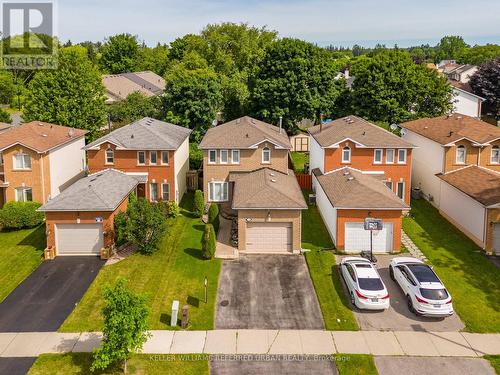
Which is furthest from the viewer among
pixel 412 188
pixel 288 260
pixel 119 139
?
pixel 412 188

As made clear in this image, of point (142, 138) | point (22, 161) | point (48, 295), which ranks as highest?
point (142, 138)

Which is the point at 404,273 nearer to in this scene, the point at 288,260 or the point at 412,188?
the point at 288,260

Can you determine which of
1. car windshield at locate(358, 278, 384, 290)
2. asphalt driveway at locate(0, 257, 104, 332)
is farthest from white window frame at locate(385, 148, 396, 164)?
asphalt driveway at locate(0, 257, 104, 332)

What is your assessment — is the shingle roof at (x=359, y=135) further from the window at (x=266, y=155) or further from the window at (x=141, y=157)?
the window at (x=141, y=157)

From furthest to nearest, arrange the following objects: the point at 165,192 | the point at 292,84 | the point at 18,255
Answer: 1. the point at 292,84
2. the point at 165,192
3. the point at 18,255

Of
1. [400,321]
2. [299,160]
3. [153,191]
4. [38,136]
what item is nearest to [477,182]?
[400,321]

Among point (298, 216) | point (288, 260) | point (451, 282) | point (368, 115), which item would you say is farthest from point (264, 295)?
point (368, 115)

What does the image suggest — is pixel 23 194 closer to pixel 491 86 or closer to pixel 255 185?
pixel 255 185
